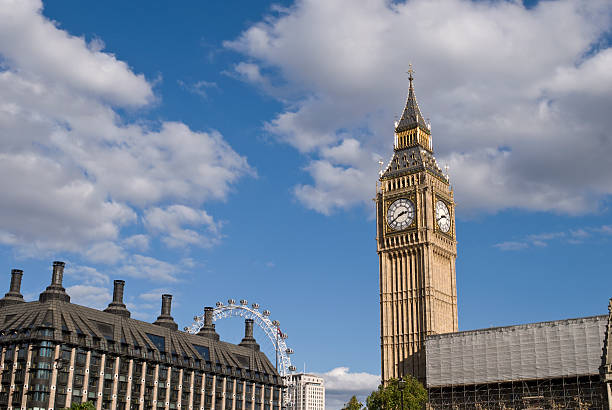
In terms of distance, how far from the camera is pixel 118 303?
140750 mm

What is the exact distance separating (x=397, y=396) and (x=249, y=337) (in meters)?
65.9

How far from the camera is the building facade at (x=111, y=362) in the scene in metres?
114

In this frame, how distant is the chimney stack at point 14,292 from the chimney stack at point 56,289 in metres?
7.38

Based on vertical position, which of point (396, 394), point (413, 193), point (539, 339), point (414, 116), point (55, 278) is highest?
point (414, 116)

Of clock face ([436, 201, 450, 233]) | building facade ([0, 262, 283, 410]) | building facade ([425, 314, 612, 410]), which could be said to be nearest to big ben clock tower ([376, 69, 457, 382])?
clock face ([436, 201, 450, 233])

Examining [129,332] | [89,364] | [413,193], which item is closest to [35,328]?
[89,364]

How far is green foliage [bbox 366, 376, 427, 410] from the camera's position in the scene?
115188 mm

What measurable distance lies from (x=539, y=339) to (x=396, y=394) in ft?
81.9

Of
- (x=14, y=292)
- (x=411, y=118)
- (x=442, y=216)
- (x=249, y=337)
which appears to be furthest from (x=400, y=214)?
(x=14, y=292)

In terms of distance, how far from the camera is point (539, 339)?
120 metres

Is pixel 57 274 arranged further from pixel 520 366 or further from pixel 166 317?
pixel 520 366

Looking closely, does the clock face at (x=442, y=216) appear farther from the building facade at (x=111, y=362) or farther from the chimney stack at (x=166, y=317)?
the chimney stack at (x=166, y=317)

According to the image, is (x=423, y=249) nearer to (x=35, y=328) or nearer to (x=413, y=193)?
(x=413, y=193)

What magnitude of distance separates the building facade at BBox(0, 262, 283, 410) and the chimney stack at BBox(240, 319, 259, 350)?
33.3 ft
